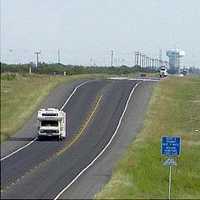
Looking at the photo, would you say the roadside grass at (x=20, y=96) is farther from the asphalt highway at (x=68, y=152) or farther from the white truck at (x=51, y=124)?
the asphalt highway at (x=68, y=152)

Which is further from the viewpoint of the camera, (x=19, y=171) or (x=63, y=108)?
(x=63, y=108)

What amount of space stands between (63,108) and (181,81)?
1691 inches

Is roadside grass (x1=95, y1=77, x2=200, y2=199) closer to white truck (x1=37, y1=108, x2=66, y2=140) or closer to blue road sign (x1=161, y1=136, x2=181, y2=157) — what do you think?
blue road sign (x1=161, y1=136, x2=181, y2=157)

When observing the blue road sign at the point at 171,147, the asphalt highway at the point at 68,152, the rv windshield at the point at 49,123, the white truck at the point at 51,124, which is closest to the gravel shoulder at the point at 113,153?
the asphalt highway at the point at 68,152

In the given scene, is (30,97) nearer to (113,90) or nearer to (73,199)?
(113,90)

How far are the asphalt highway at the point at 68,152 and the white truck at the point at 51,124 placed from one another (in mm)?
815

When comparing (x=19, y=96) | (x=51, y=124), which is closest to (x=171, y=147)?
(x=51, y=124)

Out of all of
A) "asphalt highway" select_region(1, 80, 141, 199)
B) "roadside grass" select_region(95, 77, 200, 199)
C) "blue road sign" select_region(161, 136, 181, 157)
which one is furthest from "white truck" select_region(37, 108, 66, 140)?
"blue road sign" select_region(161, 136, 181, 157)

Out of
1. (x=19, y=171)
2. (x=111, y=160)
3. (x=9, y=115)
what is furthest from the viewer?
(x=9, y=115)

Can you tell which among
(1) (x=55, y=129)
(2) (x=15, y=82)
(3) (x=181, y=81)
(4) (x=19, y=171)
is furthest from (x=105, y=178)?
(3) (x=181, y=81)

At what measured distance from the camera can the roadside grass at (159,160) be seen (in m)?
37.3

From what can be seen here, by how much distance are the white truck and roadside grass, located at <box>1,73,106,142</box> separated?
2955mm

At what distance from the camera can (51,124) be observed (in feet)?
182

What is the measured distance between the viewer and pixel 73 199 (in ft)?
105
